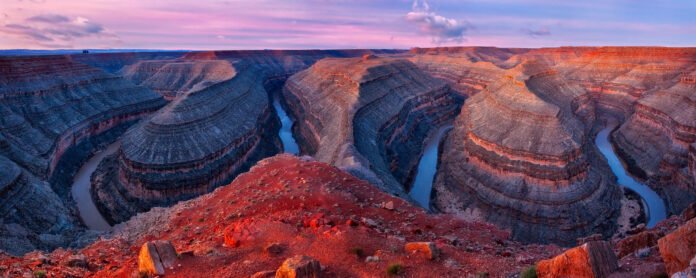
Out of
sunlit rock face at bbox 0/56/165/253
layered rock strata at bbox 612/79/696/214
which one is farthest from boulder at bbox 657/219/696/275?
layered rock strata at bbox 612/79/696/214

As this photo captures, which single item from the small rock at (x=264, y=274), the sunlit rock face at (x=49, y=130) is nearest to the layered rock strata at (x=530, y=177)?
the small rock at (x=264, y=274)

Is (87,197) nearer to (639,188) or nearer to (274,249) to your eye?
(274,249)

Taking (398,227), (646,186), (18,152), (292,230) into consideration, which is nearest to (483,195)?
(646,186)

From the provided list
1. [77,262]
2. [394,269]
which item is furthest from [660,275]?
[77,262]

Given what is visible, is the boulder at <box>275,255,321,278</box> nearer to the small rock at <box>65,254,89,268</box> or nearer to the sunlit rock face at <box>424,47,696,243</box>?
the small rock at <box>65,254,89,268</box>

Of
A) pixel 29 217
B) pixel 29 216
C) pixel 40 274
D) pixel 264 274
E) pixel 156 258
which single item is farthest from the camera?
pixel 29 216

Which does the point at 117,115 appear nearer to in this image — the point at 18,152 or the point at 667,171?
the point at 18,152

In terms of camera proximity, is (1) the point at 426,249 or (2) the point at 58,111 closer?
(1) the point at 426,249
